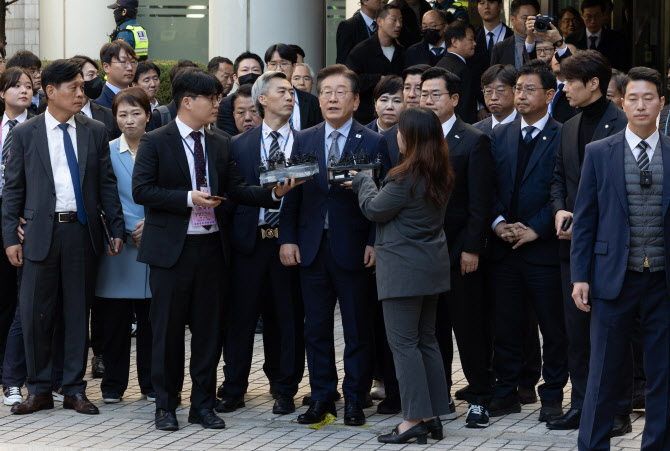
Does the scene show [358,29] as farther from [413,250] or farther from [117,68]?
[413,250]

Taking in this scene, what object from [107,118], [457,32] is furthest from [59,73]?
[457,32]

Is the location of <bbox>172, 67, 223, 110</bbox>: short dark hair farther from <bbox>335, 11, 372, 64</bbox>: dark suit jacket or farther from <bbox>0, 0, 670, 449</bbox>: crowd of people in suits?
<bbox>335, 11, 372, 64</bbox>: dark suit jacket

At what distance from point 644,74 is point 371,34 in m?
6.50

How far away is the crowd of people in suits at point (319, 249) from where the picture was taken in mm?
7074

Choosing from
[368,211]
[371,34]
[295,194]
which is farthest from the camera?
[371,34]

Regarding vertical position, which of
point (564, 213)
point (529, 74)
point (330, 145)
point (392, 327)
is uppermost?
point (529, 74)

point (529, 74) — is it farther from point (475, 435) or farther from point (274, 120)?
point (475, 435)

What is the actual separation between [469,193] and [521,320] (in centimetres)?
94

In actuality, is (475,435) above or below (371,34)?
below

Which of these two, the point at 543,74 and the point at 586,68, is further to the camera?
the point at 543,74

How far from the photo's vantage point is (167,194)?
23.8 feet

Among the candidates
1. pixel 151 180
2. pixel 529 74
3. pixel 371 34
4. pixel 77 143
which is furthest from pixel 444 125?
pixel 371 34

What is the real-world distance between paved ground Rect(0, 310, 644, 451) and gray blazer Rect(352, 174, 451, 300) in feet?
3.13

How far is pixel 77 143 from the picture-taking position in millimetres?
7926
